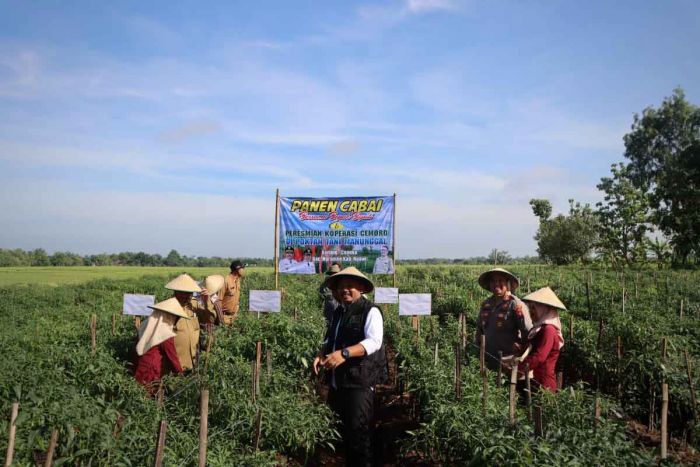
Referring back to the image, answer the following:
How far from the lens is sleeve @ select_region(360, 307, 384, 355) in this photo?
359 cm

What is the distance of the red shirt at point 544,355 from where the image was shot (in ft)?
14.9

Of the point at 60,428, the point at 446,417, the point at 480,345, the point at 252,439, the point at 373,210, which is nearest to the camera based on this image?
the point at 60,428

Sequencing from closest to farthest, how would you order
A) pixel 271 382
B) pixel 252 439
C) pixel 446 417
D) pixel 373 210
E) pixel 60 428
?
1. pixel 60 428
2. pixel 252 439
3. pixel 446 417
4. pixel 271 382
5. pixel 373 210

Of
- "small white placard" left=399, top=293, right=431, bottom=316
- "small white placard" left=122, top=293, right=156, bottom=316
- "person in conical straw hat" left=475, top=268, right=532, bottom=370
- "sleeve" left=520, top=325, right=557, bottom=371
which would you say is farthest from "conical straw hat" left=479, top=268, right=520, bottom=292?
"small white placard" left=122, top=293, right=156, bottom=316

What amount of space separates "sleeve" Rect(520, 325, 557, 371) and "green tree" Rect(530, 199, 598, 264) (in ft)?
117

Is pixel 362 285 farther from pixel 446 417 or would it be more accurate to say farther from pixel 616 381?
pixel 616 381

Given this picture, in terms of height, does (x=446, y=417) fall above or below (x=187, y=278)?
below

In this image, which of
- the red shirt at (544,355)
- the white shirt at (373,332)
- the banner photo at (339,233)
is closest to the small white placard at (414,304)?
the banner photo at (339,233)

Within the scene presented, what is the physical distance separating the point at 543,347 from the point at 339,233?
7.57 metres

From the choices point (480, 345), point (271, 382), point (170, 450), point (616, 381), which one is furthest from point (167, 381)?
point (616, 381)

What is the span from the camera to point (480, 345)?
5.25 metres

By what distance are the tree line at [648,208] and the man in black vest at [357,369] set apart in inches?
1214

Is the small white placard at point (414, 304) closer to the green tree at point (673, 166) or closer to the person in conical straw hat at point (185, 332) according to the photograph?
the person in conical straw hat at point (185, 332)

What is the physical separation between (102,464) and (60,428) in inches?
16.7
